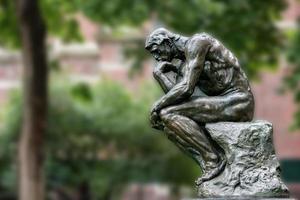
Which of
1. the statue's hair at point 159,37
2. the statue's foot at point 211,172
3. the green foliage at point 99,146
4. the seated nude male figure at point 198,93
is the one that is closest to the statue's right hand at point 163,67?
the seated nude male figure at point 198,93

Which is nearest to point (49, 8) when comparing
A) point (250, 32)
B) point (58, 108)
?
point (250, 32)

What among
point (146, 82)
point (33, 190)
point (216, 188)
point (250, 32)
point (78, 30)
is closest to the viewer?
point (216, 188)

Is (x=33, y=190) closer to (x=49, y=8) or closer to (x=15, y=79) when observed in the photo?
(x=49, y=8)

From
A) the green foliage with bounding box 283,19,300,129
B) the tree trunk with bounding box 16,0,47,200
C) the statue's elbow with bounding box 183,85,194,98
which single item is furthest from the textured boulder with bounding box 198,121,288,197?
the green foliage with bounding box 283,19,300,129

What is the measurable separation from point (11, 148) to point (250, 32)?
9420mm

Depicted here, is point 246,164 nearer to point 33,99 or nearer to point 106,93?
point 33,99

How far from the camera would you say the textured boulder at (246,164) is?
7.55m

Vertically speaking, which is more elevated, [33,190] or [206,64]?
[33,190]

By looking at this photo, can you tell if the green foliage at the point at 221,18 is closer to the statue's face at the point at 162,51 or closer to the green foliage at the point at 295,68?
the green foliage at the point at 295,68

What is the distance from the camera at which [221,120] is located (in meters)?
7.93

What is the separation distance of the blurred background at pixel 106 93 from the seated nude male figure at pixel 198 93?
8012mm

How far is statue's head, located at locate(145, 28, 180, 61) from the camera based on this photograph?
8.05 metres

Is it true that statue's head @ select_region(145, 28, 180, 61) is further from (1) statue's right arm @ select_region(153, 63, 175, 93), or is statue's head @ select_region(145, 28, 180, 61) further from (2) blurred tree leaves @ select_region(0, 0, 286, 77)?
(2) blurred tree leaves @ select_region(0, 0, 286, 77)

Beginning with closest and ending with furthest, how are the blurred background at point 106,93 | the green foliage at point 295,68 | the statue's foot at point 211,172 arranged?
1. the statue's foot at point 211,172
2. the blurred background at point 106,93
3. the green foliage at point 295,68
